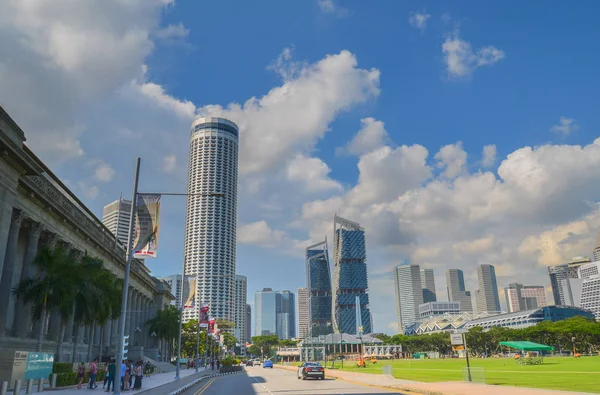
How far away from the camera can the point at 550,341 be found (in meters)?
143

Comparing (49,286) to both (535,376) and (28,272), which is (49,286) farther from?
(535,376)

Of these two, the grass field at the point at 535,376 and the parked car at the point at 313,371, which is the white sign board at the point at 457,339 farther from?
the parked car at the point at 313,371

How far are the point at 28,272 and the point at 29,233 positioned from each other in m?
3.41

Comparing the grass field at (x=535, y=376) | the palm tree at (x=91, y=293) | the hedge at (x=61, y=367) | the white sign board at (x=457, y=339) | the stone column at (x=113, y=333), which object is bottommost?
the grass field at (x=535, y=376)

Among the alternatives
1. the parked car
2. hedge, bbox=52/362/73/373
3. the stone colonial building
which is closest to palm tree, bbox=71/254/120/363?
the stone colonial building

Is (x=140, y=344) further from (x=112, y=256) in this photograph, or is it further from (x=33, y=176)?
(x=33, y=176)

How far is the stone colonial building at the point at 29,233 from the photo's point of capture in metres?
33.1

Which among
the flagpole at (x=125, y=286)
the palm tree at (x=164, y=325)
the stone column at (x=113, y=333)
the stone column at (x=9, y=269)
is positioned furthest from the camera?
the palm tree at (x=164, y=325)

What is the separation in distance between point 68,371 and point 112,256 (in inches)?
1210

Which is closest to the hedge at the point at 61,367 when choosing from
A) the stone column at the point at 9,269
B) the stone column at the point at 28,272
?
the stone column at the point at 9,269

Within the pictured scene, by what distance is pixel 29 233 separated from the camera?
136 feet

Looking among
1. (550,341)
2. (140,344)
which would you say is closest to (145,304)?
(140,344)

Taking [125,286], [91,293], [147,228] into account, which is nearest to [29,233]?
[91,293]

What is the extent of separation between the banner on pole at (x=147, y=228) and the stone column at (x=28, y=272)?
1993cm
